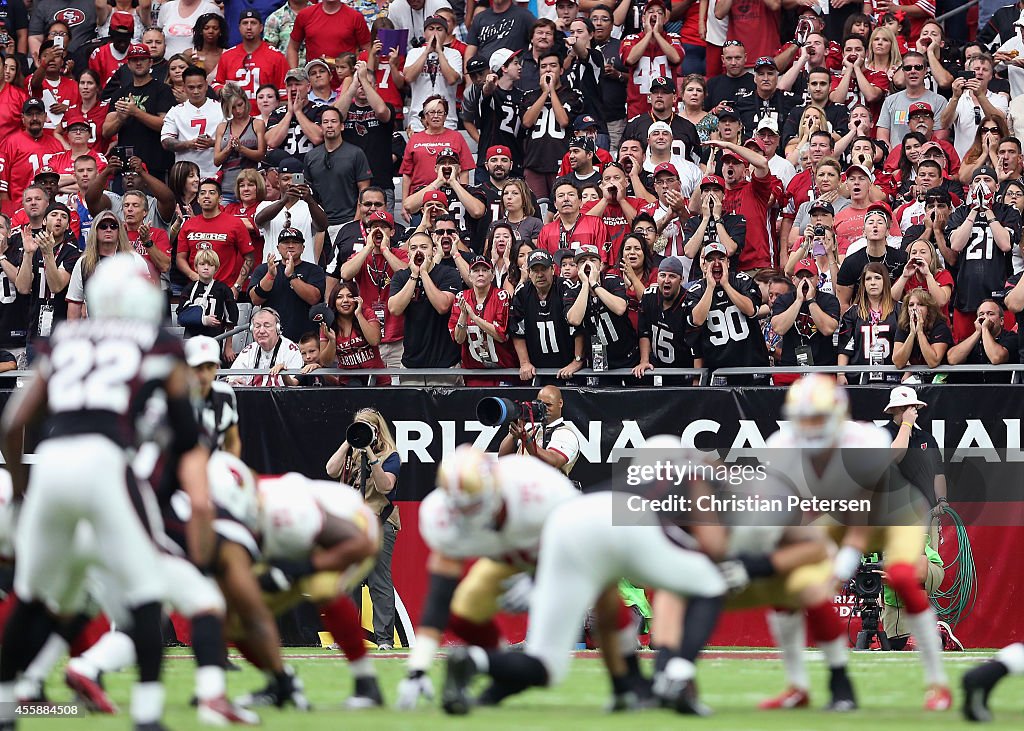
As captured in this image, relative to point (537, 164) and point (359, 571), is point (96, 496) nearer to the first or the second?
point (359, 571)

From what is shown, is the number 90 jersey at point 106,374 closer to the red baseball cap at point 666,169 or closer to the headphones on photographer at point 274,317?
the headphones on photographer at point 274,317

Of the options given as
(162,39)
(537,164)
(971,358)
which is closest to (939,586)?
(971,358)

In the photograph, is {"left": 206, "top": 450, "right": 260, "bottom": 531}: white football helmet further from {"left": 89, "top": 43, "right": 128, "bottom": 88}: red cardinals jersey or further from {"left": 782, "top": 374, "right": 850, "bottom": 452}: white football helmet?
{"left": 89, "top": 43, "right": 128, "bottom": 88}: red cardinals jersey

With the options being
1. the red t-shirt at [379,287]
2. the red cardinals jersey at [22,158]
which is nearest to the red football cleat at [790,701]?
the red t-shirt at [379,287]

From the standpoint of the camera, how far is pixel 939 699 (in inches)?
322

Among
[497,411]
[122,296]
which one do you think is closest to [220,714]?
[122,296]

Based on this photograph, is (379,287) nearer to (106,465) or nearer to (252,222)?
(252,222)

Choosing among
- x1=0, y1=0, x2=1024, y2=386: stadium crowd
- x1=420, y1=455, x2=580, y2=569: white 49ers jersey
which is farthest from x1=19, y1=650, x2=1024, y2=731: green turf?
x1=0, y1=0, x2=1024, y2=386: stadium crowd

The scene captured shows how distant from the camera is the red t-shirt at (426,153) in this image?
54.9ft

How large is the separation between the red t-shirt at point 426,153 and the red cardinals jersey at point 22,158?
392 centimetres

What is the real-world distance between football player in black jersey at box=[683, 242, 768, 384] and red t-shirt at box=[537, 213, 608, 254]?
1.36 meters

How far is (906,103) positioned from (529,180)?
381 cm

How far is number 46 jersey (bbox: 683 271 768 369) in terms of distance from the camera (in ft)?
45.0

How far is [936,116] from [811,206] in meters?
2.55
